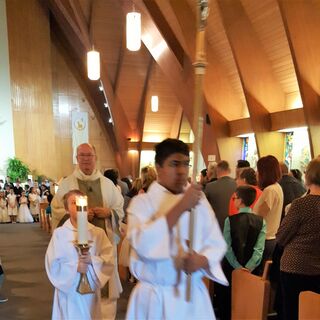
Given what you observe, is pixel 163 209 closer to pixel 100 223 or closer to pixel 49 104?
pixel 100 223

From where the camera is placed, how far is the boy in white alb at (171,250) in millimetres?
1597

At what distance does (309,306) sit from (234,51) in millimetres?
6499

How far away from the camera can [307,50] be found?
258 inches

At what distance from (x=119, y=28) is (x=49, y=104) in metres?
5.81

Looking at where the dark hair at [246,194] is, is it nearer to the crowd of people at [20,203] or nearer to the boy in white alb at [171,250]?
the boy in white alb at [171,250]

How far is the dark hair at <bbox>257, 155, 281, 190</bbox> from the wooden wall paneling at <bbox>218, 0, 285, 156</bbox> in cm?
463

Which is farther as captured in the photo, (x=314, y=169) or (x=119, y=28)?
(x=119, y=28)

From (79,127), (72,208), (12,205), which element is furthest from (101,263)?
(79,127)

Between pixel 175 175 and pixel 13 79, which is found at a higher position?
pixel 13 79

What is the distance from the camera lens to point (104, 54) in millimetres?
13391

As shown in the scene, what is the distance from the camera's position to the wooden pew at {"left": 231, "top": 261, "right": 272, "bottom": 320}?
2.59 m

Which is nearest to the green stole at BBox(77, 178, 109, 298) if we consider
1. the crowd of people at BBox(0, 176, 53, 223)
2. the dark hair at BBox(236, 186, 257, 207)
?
the dark hair at BBox(236, 186, 257, 207)

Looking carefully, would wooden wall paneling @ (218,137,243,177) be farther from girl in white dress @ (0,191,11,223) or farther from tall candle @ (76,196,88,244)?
tall candle @ (76,196,88,244)

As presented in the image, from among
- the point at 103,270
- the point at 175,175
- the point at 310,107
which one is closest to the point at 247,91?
the point at 310,107
